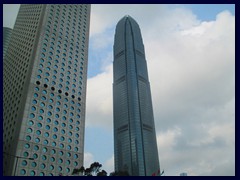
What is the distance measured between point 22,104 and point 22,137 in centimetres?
1102

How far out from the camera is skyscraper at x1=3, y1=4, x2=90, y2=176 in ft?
235

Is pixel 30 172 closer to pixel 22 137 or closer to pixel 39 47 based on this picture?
pixel 22 137

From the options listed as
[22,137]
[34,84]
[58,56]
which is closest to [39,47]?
[58,56]

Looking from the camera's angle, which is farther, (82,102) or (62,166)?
(82,102)

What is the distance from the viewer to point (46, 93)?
81.9m

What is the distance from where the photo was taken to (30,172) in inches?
2660

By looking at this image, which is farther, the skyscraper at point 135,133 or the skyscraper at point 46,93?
the skyscraper at point 135,133

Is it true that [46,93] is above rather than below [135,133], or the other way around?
above

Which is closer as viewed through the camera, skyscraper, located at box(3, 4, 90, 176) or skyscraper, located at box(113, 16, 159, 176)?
skyscraper, located at box(3, 4, 90, 176)

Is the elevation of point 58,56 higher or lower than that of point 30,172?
higher

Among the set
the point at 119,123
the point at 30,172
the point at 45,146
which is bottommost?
the point at 30,172

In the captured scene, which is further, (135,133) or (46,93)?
(135,133)

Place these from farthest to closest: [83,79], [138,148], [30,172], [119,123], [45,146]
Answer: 1. [119,123]
2. [138,148]
3. [83,79]
4. [45,146]
5. [30,172]

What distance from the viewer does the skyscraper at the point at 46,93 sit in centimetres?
7162
